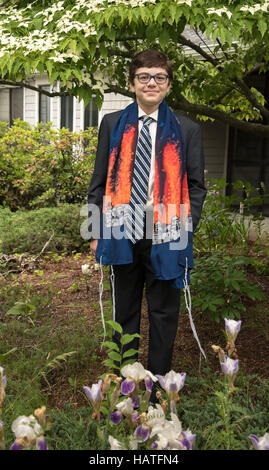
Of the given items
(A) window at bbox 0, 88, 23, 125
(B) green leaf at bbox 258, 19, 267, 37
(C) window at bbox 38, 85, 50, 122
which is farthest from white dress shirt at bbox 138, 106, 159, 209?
(A) window at bbox 0, 88, 23, 125

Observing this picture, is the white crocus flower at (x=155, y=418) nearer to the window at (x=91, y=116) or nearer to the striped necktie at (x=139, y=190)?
the striped necktie at (x=139, y=190)

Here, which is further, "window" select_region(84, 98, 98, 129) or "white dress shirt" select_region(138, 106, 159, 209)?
"window" select_region(84, 98, 98, 129)

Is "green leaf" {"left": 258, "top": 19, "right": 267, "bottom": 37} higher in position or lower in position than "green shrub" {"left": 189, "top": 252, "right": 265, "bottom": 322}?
higher

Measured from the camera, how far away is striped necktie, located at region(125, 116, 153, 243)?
249 centimetres

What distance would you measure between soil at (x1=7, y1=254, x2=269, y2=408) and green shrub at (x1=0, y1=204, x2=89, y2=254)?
1.12 metres

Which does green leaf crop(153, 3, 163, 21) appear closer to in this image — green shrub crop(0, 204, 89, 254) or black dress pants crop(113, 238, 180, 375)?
black dress pants crop(113, 238, 180, 375)

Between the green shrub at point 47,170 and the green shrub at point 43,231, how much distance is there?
41.3 inches

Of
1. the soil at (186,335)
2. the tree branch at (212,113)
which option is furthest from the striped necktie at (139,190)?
the tree branch at (212,113)

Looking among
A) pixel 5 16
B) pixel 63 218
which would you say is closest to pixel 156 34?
pixel 5 16

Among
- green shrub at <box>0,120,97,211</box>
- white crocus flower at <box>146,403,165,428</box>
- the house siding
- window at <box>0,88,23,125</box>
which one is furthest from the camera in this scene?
the house siding

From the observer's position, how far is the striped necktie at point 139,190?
8.16ft

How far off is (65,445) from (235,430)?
0.72m

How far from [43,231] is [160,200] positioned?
14.3 feet

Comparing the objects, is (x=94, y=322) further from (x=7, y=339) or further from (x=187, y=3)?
(x=187, y=3)
